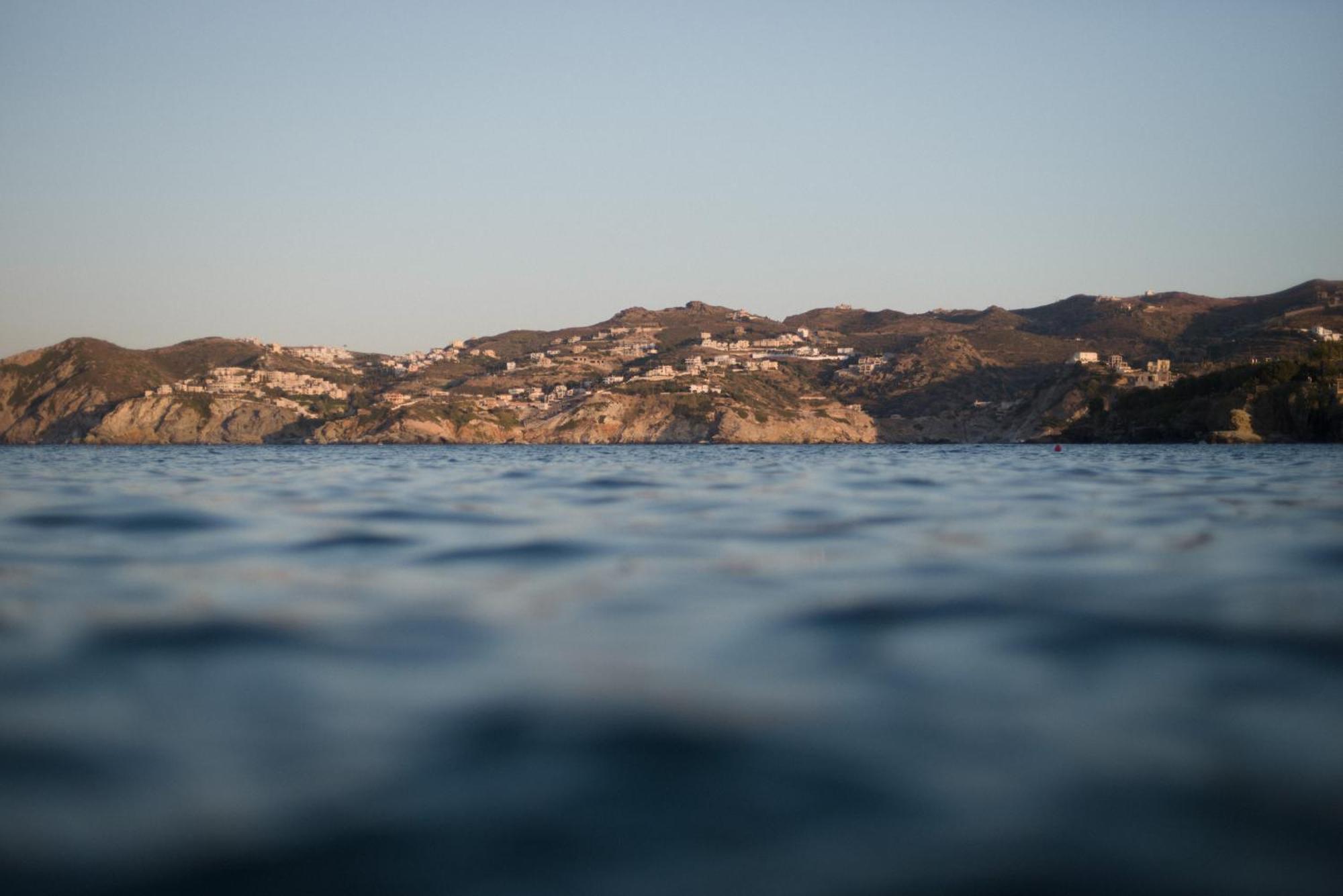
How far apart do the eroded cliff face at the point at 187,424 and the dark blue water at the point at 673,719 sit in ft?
653

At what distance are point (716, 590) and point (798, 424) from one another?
7335 inches

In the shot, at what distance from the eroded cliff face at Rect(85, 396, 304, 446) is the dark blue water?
199039mm

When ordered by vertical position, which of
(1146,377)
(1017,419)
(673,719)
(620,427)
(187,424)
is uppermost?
(673,719)

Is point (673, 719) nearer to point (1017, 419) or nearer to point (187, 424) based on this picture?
point (1017, 419)

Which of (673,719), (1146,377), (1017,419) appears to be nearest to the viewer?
(673,719)

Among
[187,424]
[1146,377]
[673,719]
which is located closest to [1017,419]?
[1146,377]

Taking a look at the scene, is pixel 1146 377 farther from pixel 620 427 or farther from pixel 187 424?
pixel 187 424

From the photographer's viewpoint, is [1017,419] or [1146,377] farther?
[1017,419]

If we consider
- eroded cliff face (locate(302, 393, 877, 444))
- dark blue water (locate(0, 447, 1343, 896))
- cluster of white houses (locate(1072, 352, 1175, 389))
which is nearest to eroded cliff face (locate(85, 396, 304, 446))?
eroded cliff face (locate(302, 393, 877, 444))

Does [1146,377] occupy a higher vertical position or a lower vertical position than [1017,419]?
higher

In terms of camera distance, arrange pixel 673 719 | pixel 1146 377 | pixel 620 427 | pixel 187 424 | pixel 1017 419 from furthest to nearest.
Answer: pixel 187 424, pixel 620 427, pixel 1017 419, pixel 1146 377, pixel 673 719

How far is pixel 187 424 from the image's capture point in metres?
194

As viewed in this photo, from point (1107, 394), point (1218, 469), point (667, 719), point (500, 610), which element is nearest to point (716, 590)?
point (500, 610)

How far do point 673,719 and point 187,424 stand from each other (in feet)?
701
